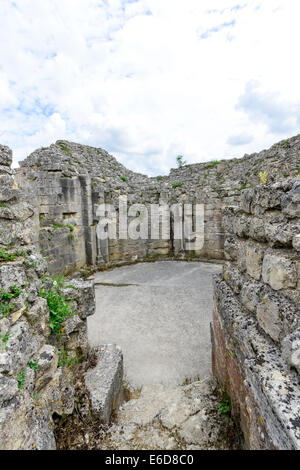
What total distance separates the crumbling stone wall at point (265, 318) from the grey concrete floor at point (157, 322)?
1320 millimetres

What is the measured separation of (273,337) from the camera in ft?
5.72

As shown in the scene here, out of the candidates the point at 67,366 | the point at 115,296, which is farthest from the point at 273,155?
the point at 67,366

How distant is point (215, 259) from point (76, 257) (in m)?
5.72

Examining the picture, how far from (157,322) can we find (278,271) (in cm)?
399

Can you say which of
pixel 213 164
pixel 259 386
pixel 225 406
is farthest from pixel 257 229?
pixel 213 164

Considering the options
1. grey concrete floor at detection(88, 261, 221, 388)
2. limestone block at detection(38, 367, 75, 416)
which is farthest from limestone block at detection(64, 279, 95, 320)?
grey concrete floor at detection(88, 261, 221, 388)

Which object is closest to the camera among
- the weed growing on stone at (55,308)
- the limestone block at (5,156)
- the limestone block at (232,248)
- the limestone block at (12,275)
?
the limestone block at (12,275)

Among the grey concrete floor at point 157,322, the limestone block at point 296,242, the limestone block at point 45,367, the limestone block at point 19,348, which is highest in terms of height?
the limestone block at point 296,242

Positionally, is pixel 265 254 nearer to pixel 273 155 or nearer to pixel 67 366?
pixel 67 366

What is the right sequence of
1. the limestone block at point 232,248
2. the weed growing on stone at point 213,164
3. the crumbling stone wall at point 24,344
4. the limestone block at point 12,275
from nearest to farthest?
the crumbling stone wall at point 24,344 < the limestone block at point 12,275 < the limestone block at point 232,248 < the weed growing on stone at point 213,164

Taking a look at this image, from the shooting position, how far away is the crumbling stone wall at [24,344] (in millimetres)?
1553

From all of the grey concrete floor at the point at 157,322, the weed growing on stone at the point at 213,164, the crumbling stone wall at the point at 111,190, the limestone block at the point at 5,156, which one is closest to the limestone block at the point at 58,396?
the grey concrete floor at the point at 157,322

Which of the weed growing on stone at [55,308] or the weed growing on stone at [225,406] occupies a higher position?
the weed growing on stone at [55,308]

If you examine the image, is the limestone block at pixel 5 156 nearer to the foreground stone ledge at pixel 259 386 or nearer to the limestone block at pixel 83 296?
the limestone block at pixel 83 296
